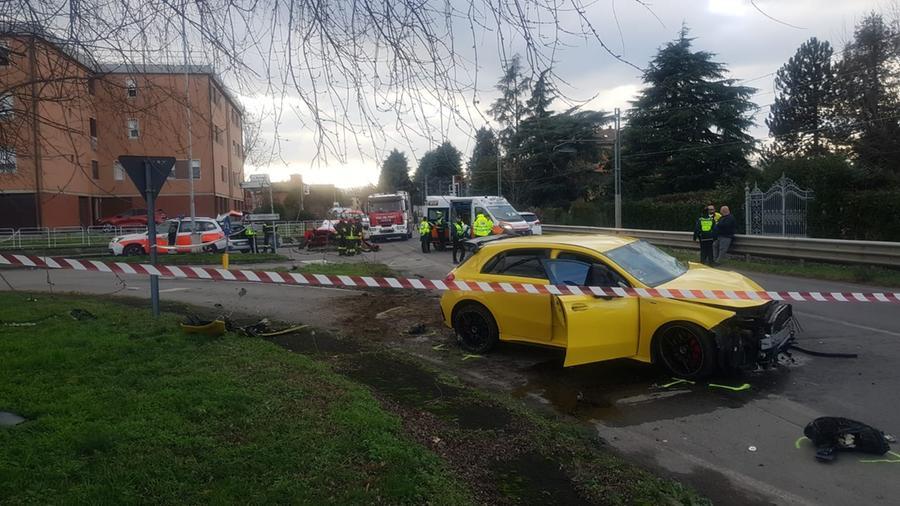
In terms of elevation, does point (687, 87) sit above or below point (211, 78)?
above

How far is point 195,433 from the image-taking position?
180 inches

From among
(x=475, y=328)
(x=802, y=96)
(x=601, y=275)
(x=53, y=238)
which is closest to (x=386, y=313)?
(x=475, y=328)

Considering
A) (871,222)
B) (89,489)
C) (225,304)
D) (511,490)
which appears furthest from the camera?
Result: (871,222)

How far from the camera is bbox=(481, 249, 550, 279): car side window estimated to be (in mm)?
7762

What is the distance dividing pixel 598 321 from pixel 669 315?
72cm

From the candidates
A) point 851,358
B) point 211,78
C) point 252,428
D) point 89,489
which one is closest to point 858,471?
point 851,358

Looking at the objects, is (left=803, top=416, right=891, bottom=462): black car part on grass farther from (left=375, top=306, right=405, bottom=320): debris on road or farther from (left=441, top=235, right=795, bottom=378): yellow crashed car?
(left=375, top=306, right=405, bottom=320): debris on road

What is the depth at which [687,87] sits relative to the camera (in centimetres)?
3825

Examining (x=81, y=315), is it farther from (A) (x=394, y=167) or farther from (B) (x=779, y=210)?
(B) (x=779, y=210)

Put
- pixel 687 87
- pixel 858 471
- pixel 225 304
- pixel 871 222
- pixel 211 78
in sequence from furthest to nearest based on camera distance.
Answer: pixel 687 87
pixel 871 222
pixel 225 304
pixel 211 78
pixel 858 471

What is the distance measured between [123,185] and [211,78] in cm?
715

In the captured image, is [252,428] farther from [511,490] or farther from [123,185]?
[123,185]

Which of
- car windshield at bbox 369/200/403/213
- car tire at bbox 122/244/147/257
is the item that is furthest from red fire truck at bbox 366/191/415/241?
car tire at bbox 122/244/147/257

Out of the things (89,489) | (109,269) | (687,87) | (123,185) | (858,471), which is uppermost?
(687,87)
